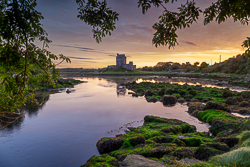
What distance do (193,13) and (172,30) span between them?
0.80 metres

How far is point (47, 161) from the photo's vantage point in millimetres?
8273

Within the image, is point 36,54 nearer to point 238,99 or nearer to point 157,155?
point 157,155

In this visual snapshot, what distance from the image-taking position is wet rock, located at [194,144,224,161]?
523cm

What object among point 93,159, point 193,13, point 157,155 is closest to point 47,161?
point 93,159

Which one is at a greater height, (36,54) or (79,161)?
(36,54)

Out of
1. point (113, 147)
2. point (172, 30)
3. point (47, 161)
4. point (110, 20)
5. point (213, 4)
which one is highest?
point (213, 4)

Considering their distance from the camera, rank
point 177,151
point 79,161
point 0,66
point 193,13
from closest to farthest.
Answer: point 0,66
point 193,13
point 177,151
point 79,161

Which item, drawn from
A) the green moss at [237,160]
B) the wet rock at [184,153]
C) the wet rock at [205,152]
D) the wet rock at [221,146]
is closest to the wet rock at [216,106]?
the wet rock at [221,146]

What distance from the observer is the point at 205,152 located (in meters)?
5.43

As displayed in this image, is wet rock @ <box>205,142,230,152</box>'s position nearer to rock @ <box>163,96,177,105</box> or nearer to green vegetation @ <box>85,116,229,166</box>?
green vegetation @ <box>85,116,229,166</box>

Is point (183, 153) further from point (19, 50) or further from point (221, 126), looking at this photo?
point (19, 50)

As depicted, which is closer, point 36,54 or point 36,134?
point 36,54

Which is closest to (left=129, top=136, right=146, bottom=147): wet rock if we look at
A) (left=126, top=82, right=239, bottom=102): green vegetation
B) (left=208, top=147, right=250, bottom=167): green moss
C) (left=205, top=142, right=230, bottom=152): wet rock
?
(left=205, top=142, right=230, bottom=152): wet rock

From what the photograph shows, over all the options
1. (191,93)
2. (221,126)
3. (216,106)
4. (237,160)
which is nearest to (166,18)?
(237,160)
